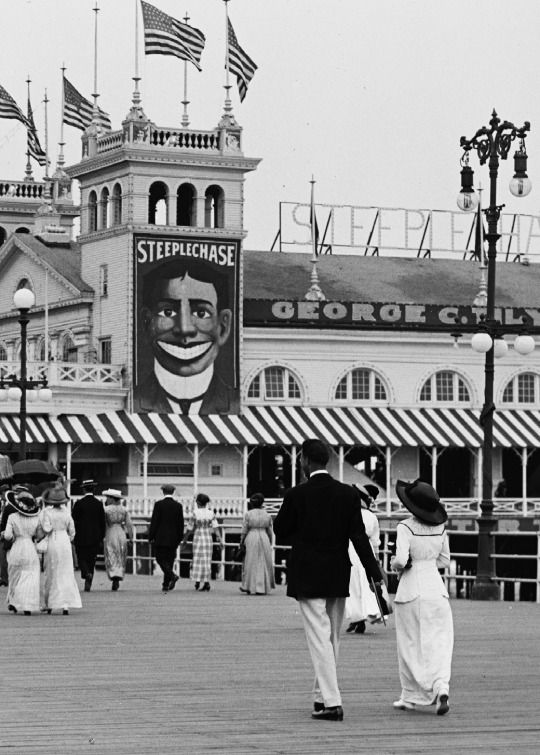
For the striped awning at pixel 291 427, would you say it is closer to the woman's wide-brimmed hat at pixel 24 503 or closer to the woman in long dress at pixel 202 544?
the woman in long dress at pixel 202 544

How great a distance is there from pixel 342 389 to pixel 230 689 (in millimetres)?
48818

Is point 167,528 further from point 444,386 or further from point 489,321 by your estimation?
point 444,386

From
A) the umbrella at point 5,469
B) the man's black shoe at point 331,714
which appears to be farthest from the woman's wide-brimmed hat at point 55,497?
the man's black shoe at point 331,714

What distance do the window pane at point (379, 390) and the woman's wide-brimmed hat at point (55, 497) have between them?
128ft

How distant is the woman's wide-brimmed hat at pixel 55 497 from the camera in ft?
85.2

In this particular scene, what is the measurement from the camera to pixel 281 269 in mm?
69812

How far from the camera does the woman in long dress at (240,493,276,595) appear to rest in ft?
102

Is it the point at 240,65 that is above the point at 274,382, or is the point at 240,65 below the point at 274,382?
above

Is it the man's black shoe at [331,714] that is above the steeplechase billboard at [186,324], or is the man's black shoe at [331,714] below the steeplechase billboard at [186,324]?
below

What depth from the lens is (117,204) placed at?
62250 millimetres

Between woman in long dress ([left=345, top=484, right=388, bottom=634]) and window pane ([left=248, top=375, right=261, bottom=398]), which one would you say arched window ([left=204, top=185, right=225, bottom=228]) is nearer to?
window pane ([left=248, top=375, right=261, bottom=398])

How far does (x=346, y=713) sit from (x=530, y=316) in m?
53.7

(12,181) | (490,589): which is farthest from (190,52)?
Answer: (490,589)

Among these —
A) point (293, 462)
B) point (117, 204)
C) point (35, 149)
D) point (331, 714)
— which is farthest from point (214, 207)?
point (331, 714)
